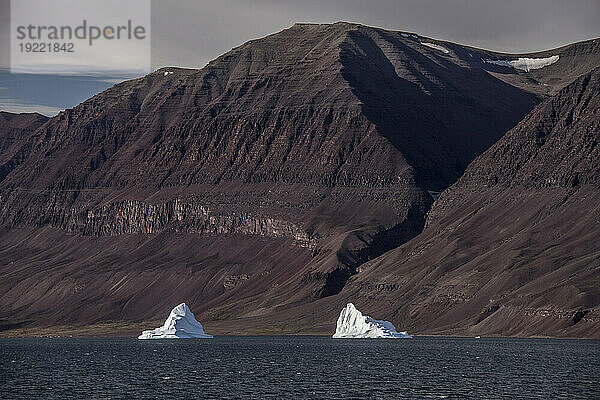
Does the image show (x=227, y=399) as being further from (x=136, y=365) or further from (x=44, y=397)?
(x=136, y=365)

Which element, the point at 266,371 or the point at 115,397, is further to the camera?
the point at 266,371

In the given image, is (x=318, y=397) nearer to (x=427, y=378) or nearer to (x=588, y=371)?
(x=427, y=378)

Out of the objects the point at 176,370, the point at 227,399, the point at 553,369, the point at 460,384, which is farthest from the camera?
the point at 176,370

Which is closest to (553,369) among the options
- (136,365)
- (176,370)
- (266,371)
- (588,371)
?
(588,371)

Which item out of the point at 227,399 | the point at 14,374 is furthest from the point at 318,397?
the point at 14,374

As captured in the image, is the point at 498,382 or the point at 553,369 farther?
the point at 553,369

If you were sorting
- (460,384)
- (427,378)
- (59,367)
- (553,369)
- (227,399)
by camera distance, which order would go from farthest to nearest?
(59,367)
(553,369)
(427,378)
(460,384)
(227,399)

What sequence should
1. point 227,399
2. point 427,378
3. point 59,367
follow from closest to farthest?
1. point 227,399
2. point 427,378
3. point 59,367

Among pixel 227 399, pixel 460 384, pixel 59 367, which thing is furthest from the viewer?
pixel 59 367

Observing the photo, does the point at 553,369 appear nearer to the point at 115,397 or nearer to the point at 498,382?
the point at 498,382
